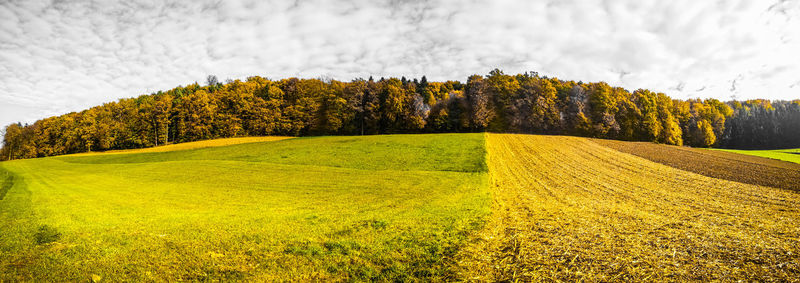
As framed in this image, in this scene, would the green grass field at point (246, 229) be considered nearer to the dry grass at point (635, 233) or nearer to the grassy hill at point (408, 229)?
the grassy hill at point (408, 229)

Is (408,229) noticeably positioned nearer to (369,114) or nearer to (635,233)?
(635,233)

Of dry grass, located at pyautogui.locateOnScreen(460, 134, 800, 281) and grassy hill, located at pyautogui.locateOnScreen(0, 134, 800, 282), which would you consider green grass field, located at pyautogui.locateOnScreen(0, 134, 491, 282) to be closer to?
→ grassy hill, located at pyautogui.locateOnScreen(0, 134, 800, 282)

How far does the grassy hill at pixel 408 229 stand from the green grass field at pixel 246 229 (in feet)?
0.17

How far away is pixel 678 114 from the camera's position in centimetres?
7262

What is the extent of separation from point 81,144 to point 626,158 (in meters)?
103

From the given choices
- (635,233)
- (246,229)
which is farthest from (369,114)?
(635,233)

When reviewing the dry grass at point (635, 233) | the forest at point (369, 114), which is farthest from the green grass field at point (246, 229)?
the forest at point (369, 114)

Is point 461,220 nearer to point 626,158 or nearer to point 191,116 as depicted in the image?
point 626,158

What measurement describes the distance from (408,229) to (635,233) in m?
6.68

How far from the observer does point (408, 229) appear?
875cm

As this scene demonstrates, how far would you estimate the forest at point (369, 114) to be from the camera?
6438cm

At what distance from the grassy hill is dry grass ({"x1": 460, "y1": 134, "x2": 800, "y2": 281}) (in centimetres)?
6

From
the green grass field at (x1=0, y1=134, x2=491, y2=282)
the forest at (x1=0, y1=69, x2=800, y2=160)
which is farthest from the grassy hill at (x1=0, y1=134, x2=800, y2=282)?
the forest at (x1=0, y1=69, x2=800, y2=160)

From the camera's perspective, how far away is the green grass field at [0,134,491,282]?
5.89 m
